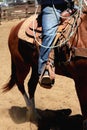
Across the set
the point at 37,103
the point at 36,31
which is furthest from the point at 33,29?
the point at 37,103

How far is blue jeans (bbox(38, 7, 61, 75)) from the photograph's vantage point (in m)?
4.52

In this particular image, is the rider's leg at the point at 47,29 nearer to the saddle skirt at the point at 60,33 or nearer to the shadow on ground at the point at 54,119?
the saddle skirt at the point at 60,33

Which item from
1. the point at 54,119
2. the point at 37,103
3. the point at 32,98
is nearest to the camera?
the point at 54,119

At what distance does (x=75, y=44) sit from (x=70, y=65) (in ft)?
0.96

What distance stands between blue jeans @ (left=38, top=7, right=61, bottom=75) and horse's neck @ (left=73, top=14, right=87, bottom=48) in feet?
1.06

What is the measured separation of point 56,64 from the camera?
470cm

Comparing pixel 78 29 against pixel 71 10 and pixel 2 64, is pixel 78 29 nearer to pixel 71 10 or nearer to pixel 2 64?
pixel 71 10

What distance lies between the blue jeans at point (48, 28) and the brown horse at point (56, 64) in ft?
0.61

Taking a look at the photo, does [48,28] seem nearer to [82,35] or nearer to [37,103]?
[82,35]

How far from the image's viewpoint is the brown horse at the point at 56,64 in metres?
4.39

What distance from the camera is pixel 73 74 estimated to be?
4562 millimetres

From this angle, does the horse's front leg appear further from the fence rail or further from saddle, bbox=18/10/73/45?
the fence rail

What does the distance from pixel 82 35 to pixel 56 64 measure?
0.60 m

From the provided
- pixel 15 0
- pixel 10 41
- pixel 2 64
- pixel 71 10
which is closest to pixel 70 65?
pixel 71 10
